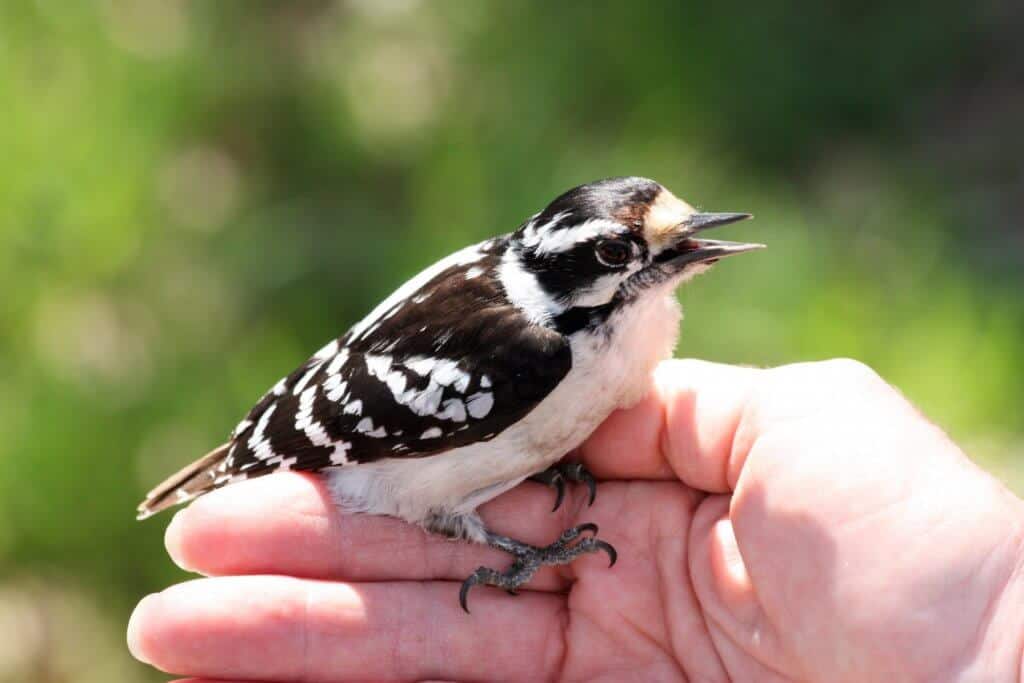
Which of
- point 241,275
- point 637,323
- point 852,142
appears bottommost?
point 852,142

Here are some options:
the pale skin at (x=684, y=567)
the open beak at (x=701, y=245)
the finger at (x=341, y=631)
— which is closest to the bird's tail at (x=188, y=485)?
the pale skin at (x=684, y=567)

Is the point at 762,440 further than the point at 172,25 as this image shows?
No

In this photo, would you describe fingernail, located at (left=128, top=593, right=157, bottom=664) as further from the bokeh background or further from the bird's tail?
the bokeh background

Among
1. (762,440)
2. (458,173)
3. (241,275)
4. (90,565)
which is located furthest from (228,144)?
(762,440)

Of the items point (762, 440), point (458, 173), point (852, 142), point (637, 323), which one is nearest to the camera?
point (762, 440)

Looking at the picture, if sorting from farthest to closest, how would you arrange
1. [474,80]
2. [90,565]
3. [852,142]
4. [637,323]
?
[852,142] < [474,80] < [90,565] < [637,323]

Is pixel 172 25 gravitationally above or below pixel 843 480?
above

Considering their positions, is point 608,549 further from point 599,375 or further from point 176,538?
point 176,538

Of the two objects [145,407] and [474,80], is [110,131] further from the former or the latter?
[474,80]
